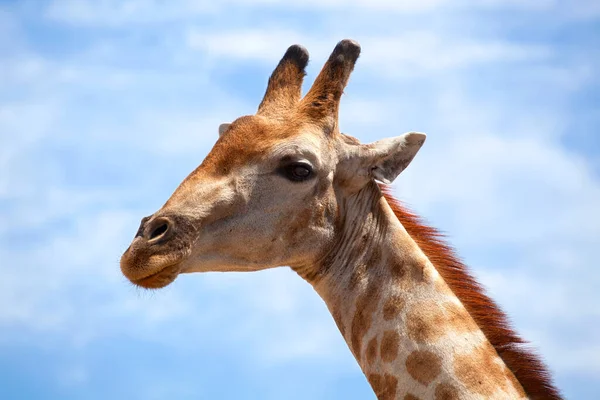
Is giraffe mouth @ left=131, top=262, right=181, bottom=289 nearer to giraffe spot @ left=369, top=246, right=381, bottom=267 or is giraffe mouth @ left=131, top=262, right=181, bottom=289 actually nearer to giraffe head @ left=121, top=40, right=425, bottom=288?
giraffe head @ left=121, top=40, right=425, bottom=288

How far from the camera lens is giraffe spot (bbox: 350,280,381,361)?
1057cm

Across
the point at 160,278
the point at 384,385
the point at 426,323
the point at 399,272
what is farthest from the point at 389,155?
the point at 160,278

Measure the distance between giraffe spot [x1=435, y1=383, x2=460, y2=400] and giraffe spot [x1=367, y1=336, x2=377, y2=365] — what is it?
2.69ft

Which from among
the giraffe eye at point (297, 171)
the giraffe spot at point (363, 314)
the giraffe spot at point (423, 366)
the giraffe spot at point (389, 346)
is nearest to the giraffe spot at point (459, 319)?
the giraffe spot at point (423, 366)

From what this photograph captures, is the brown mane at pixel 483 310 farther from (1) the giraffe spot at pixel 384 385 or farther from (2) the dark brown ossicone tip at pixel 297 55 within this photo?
A: (2) the dark brown ossicone tip at pixel 297 55

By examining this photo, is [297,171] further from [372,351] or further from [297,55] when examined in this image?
[297,55]

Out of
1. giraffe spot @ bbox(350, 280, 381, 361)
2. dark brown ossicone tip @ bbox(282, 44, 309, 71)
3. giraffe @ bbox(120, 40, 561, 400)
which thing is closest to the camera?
giraffe @ bbox(120, 40, 561, 400)

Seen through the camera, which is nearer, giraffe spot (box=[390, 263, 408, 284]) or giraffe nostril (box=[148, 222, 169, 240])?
giraffe nostril (box=[148, 222, 169, 240])

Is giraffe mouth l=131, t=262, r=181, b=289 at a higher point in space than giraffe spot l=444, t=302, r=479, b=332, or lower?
higher

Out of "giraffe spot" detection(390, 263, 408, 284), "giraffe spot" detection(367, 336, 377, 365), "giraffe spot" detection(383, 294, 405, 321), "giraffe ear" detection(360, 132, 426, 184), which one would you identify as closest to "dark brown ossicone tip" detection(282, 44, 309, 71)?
"giraffe ear" detection(360, 132, 426, 184)

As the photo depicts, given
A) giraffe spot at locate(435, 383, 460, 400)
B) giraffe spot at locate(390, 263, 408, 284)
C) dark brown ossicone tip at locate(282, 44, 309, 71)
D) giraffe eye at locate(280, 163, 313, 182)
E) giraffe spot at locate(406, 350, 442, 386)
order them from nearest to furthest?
giraffe spot at locate(435, 383, 460, 400)
giraffe spot at locate(406, 350, 442, 386)
giraffe spot at locate(390, 263, 408, 284)
giraffe eye at locate(280, 163, 313, 182)
dark brown ossicone tip at locate(282, 44, 309, 71)

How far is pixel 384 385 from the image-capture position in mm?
10312

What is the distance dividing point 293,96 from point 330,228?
6.17ft

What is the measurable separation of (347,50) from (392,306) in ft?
10.8
